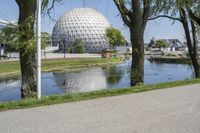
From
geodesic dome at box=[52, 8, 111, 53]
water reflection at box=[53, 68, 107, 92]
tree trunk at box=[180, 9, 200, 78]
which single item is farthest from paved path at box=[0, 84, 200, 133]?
geodesic dome at box=[52, 8, 111, 53]

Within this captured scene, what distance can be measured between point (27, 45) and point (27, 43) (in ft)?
0.21

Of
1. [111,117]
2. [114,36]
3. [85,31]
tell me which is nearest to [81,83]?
[111,117]

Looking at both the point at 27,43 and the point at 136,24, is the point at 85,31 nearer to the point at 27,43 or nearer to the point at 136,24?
the point at 136,24

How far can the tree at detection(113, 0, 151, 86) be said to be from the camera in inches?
680

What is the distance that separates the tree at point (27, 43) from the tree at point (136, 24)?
15.5ft

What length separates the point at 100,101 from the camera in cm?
1093

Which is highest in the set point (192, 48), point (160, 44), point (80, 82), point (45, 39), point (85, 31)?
point (85, 31)

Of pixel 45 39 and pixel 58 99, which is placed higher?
pixel 45 39

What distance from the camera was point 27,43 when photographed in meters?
12.3

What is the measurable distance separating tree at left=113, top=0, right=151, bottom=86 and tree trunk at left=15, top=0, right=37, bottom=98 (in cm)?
547

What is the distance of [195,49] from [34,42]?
16815 mm

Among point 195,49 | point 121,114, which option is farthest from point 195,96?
point 195,49

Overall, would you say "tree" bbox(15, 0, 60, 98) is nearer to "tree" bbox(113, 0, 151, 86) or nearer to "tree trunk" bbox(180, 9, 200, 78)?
"tree" bbox(113, 0, 151, 86)

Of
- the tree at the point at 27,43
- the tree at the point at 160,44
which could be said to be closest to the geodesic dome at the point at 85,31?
the tree at the point at 160,44
